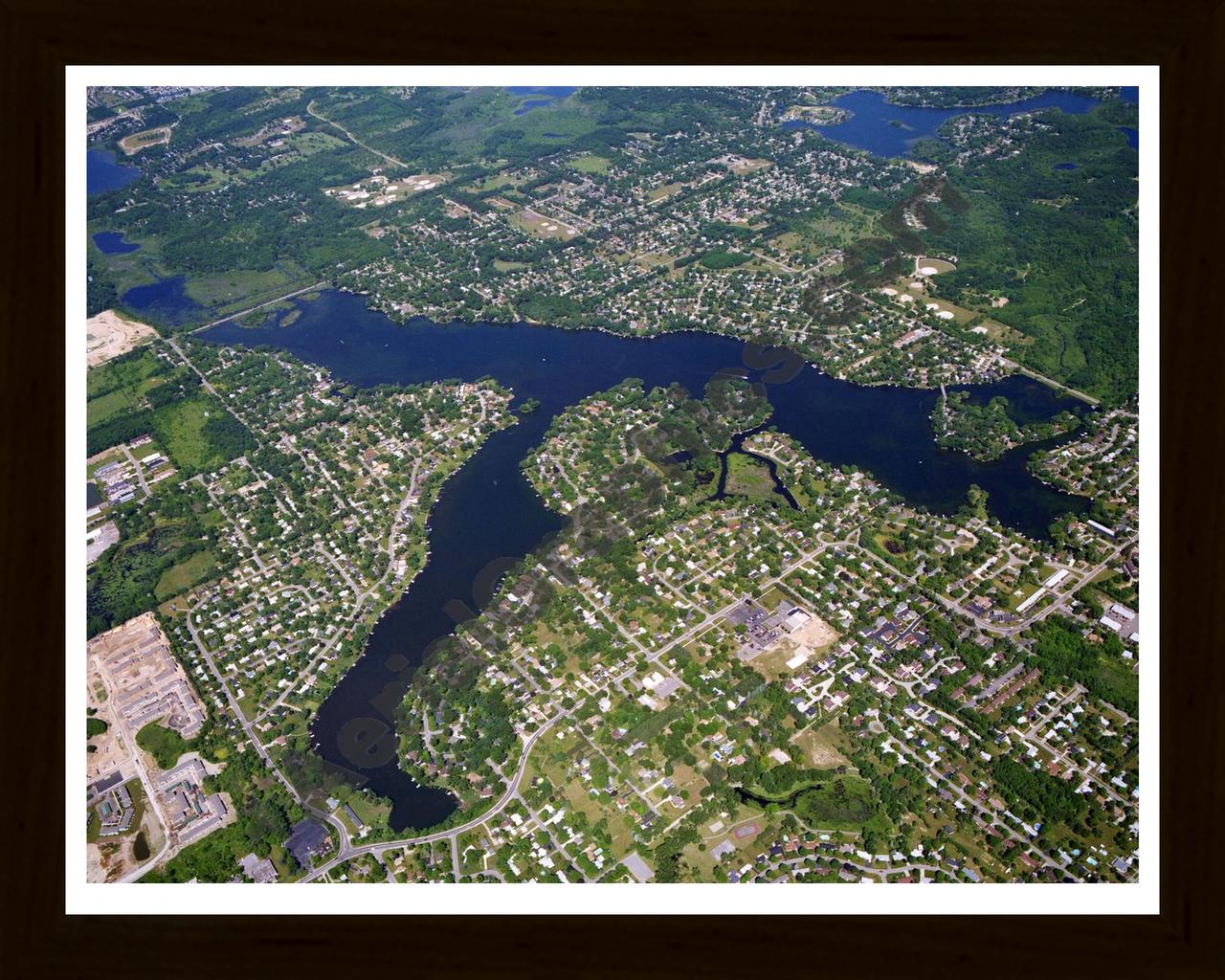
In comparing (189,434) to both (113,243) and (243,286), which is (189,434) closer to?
(243,286)

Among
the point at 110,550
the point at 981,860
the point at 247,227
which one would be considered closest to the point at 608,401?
the point at 110,550

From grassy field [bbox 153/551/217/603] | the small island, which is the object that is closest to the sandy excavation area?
grassy field [bbox 153/551/217/603]

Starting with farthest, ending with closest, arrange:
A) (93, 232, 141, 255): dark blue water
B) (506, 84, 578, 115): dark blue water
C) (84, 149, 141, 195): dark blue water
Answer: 1. (506, 84, 578, 115): dark blue water
2. (84, 149, 141, 195): dark blue water
3. (93, 232, 141, 255): dark blue water

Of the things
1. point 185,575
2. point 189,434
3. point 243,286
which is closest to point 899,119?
point 243,286

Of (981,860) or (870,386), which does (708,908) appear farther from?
(870,386)

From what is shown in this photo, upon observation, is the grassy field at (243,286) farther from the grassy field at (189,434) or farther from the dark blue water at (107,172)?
the dark blue water at (107,172)

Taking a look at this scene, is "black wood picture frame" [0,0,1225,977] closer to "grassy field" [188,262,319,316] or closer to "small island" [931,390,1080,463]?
"small island" [931,390,1080,463]

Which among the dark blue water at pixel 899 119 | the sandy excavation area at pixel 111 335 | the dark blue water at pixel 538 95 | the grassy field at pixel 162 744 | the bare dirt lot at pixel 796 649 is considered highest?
the dark blue water at pixel 538 95

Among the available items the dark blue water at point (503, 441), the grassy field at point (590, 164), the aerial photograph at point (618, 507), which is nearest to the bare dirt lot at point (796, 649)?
the aerial photograph at point (618, 507)
